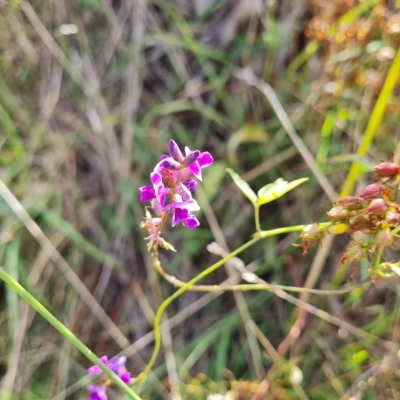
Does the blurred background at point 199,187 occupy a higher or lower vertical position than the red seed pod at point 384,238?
lower

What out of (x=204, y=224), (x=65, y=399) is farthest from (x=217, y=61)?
(x=65, y=399)

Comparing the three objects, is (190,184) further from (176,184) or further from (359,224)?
(359,224)

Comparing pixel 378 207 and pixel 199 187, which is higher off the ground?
pixel 378 207

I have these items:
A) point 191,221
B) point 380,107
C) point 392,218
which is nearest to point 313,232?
point 392,218

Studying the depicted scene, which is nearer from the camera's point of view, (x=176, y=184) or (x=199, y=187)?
(x=176, y=184)

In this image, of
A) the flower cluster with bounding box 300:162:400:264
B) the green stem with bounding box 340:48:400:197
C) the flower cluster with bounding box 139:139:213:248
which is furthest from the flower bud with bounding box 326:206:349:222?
the green stem with bounding box 340:48:400:197

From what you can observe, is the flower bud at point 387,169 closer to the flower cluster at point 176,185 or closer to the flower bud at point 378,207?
the flower bud at point 378,207

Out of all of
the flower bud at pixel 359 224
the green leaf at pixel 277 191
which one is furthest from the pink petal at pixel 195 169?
the flower bud at pixel 359 224
